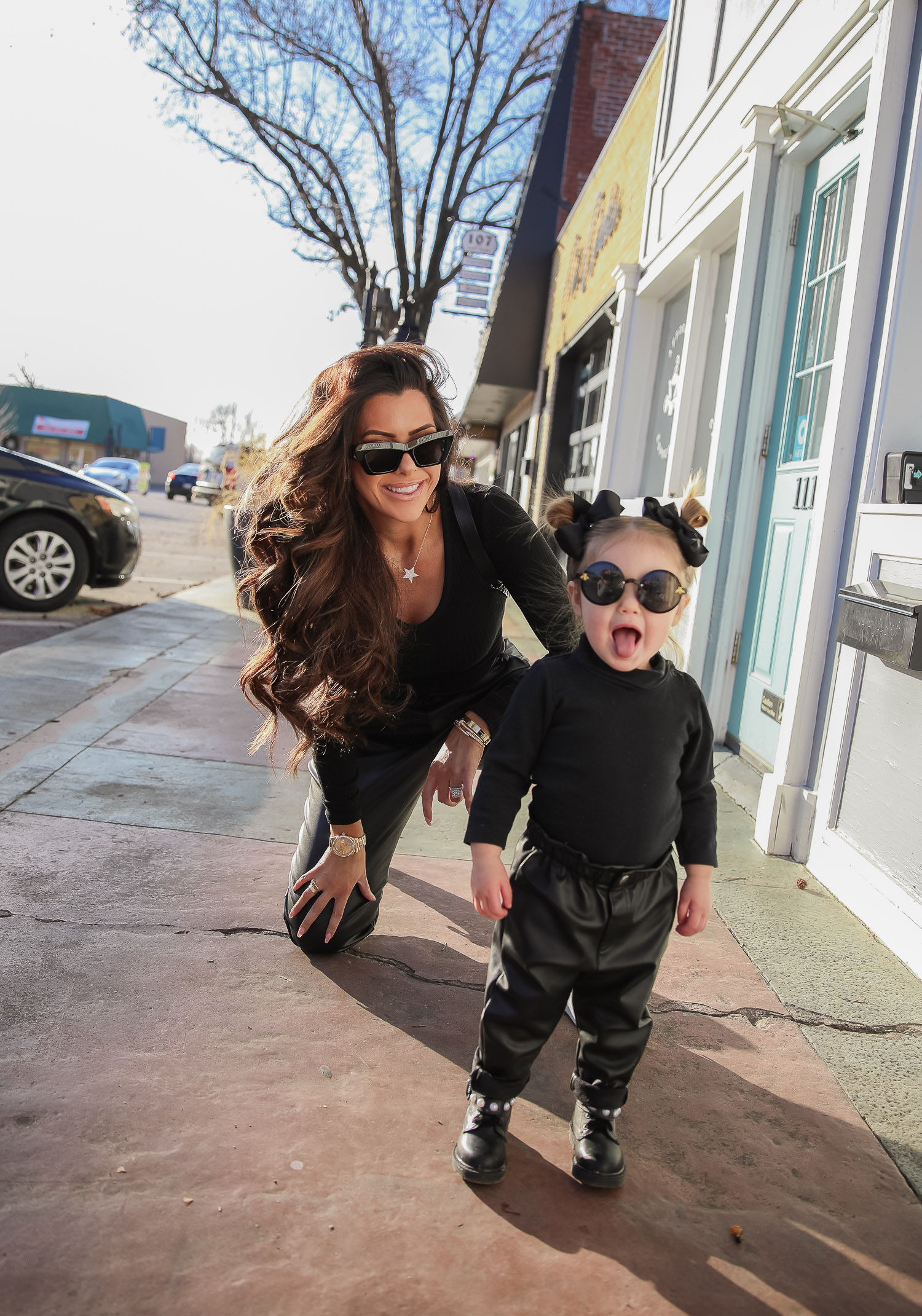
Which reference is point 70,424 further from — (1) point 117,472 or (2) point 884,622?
(2) point 884,622

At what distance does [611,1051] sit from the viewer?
76.8 inches

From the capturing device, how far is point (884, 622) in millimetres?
2834

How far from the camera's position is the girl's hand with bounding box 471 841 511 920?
1.86m

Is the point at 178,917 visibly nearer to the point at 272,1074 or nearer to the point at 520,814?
the point at 272,1074

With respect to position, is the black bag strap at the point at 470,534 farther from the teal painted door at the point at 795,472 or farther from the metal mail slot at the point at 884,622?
the teal painted door at the point at 795,472

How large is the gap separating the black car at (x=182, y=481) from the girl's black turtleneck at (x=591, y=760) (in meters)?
39.5

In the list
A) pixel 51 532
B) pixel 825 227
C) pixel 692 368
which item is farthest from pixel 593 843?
pixel 51 532

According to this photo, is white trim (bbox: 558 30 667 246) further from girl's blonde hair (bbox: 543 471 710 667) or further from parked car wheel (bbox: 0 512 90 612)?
girl's blonde hair (bbox: 543 471 710 667)

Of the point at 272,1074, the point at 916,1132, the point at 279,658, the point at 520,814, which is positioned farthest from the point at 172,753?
the point at 916,1132

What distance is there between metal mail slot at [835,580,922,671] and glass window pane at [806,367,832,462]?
1.27 meters

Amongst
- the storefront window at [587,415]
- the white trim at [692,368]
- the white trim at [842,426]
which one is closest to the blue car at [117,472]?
the storefront window at [587,415]

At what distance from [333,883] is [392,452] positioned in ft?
3.58

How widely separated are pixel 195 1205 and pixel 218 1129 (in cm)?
21

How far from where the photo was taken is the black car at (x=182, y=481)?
40.0m
